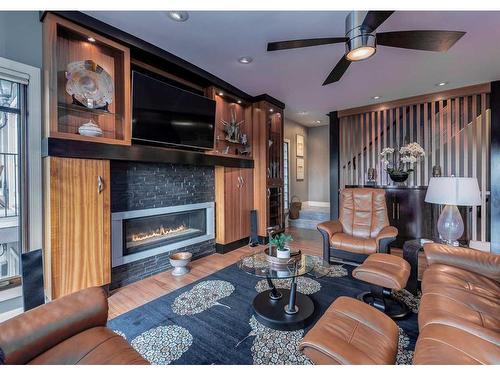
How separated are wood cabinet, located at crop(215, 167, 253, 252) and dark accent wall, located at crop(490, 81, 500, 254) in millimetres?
3782

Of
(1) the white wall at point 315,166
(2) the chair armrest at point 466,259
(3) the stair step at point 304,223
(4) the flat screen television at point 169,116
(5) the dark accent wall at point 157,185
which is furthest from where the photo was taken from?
(1) the white wall at point 315,166

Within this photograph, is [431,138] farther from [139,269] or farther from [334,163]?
[139,269]

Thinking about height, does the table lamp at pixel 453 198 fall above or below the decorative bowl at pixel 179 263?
above

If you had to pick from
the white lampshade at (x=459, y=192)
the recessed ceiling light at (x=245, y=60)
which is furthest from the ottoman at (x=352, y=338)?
Result: the recessed ceiling light at (x=245, y=60)

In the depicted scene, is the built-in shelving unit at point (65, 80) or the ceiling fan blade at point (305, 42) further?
the built-in shelving unit at point (65, 80)

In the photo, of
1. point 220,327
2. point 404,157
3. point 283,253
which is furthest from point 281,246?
point 404,157

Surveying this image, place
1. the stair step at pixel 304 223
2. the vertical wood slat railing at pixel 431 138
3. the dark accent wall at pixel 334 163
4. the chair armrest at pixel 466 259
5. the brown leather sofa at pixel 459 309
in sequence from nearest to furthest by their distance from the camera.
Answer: the brown leather sofa at pixel 459 309 < the chair armrest at pixel 466 259 < the vertical wood slat railing at pixel 431 138 < the dark accent wall at pixel 334 163 < the stair step at pixel 304 223

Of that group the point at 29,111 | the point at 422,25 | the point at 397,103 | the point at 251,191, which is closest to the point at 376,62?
the point at 422,25

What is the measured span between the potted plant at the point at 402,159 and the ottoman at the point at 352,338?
11.6ft

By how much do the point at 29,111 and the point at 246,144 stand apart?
9.47 ft

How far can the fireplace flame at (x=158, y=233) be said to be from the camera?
9.93ft

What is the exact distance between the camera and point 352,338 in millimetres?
1211

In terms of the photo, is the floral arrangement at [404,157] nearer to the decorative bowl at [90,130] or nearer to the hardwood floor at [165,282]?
the hardwood floor at [165,282]

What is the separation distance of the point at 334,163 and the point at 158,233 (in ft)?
12.6
